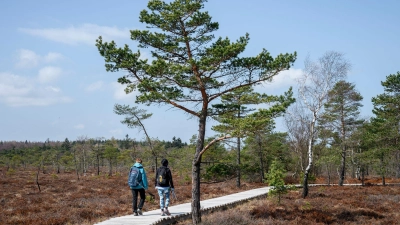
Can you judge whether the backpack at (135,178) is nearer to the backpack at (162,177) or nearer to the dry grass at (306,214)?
the backpack at (162,177)

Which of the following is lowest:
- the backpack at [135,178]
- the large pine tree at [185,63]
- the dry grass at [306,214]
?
the dry grass at [306,214]

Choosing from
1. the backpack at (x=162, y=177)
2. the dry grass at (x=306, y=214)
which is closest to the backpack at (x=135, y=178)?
the backpack at (x=162, y=177)

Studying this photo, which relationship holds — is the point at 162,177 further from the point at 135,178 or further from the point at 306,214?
the point at 306,214

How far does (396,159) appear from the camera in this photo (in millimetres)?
43406

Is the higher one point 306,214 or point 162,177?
point 162,177

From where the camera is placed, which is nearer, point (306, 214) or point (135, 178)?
point (135, 178)

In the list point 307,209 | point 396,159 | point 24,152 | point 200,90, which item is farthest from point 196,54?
point 24,152

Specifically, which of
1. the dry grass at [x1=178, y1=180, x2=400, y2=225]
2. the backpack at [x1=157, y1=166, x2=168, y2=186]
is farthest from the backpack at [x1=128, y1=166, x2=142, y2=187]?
the dry grass at [x1=178, y1=180, x2=400, y2=225]

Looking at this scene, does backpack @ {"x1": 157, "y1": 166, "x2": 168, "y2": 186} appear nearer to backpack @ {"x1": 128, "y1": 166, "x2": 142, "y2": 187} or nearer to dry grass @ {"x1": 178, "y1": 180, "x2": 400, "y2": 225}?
backpack @ {"x1": 128, "y1": 166, "x2": 142, "y2": 187}

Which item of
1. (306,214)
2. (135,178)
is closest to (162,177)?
(135,178)

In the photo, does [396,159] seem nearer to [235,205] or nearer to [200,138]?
[235,205]

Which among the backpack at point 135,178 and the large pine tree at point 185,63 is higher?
the large pine tree at point 185,63

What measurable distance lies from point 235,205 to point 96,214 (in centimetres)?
603

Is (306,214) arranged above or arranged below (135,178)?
below
